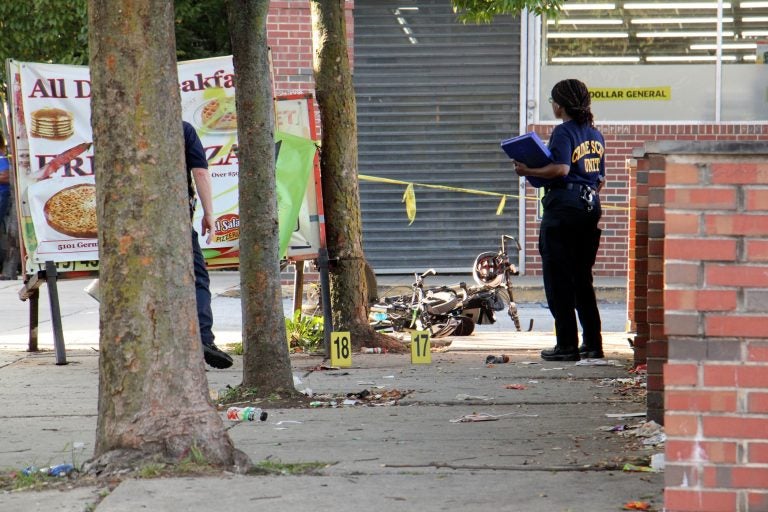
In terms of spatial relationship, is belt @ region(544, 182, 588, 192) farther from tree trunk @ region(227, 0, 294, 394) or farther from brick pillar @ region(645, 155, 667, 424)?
brick pillar @ region(645, 155, 667, 424)

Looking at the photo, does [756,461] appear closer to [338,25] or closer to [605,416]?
[605,416]

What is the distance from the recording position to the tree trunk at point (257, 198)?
6.58m

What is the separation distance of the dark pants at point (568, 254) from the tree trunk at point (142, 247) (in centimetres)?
398

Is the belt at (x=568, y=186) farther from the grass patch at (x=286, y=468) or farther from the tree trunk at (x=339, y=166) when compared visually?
the grass patch at (x=286, y=468)

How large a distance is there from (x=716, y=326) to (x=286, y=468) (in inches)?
75.4

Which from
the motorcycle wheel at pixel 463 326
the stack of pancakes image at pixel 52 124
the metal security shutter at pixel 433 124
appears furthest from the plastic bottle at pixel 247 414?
the metal security shutter at pixel 433 124

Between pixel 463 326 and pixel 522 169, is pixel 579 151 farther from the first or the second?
pixel 463 326

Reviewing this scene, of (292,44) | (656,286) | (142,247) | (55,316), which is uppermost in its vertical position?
(292,44)

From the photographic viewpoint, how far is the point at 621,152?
15.8 meters

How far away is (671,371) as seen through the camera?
3695 millimetres

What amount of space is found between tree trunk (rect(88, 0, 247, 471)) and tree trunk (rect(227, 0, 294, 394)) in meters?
1.87

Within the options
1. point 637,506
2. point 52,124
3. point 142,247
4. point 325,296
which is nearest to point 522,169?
point 325,296

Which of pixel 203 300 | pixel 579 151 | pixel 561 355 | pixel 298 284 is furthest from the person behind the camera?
pixel 298 284

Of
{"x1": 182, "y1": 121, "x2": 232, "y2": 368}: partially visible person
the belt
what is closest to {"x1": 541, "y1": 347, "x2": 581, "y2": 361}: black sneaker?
the belt
